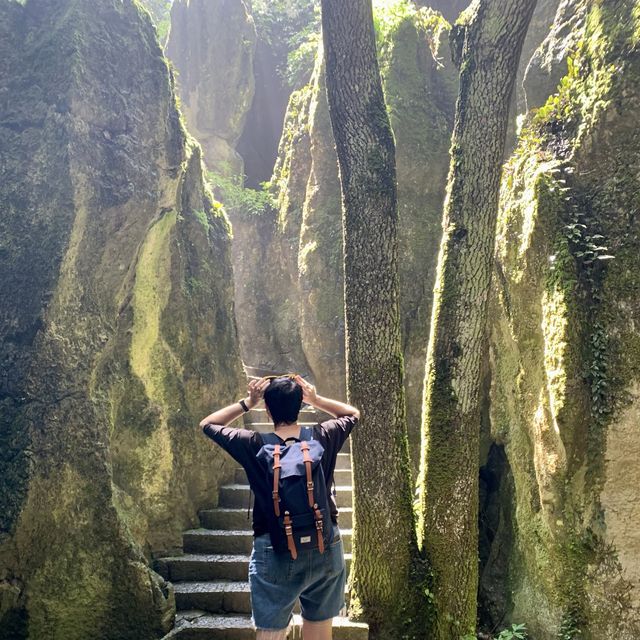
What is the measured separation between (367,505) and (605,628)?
1.98 m

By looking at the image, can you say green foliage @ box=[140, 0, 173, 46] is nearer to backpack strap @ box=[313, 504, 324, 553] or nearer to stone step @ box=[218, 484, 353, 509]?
stone step @ box=[218, 484, 353, 509]

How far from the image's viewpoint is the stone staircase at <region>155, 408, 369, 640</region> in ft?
14.6

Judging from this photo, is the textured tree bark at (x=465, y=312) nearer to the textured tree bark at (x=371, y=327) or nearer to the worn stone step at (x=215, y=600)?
the textured tree bark at (x=371, y=327)

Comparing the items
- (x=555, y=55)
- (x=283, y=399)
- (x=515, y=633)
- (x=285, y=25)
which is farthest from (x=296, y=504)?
(x=285, y=25)

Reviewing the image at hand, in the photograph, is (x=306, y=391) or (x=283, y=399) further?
(x=306, y=391)

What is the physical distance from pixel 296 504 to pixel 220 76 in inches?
560

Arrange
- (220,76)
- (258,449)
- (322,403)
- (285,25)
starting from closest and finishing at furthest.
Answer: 1. (258,449)
2. (322,403)
3. (220,76)
4. (285,25)

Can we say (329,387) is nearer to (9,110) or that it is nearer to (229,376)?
(229,376)

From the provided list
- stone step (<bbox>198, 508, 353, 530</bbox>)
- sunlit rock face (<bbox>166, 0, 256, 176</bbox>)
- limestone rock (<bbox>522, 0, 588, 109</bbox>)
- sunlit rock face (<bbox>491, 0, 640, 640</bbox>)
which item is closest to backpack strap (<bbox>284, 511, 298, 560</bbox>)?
sunlit rock face (<bbox>491, 0, 640, 640</bbox>)

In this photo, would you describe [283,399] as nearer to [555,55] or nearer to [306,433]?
Answer: [306,433]

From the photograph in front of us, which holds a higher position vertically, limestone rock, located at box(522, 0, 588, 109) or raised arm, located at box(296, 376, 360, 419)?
limestone rock, located at box(522, 0, 588, 109)

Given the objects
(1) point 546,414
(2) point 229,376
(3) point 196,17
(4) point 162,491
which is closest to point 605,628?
(1) point 546,414

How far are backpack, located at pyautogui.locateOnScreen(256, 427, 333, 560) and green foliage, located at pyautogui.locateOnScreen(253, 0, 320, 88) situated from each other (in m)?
13.0

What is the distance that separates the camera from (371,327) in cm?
448
